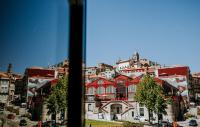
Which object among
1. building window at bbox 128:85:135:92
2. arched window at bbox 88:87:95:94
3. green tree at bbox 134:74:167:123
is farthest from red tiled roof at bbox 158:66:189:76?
arched window at bbox 88:87:95:94

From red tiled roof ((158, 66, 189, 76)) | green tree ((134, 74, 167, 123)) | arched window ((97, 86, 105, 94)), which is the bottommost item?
green tree ((134, 74, 167, 123))

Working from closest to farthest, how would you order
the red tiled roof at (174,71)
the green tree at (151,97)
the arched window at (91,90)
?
1. the green tree at (151,97)
2. the red tiled roof at (174,71)
3. the arched window at (91,90)

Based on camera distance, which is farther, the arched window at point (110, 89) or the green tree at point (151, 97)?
the arched window at point (110, 89)

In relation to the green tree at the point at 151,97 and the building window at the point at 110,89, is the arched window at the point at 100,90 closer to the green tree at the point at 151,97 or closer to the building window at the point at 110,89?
the building window at the point at 110,89

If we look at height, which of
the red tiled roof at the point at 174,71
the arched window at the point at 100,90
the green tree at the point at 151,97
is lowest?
the green tree at the point at 151,97

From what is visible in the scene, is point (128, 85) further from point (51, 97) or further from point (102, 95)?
point (51, 97)

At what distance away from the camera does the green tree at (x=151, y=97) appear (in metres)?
14.7

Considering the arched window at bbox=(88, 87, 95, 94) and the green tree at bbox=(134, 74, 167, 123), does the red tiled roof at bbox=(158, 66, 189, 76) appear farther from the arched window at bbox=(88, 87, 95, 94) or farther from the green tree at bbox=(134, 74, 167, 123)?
the arched window at bbox=(88, 87, 95, 94)

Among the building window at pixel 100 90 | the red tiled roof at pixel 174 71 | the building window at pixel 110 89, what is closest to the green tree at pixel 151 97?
the building window at pixel 110 89

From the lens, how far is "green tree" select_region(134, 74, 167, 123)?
14664 millimetres

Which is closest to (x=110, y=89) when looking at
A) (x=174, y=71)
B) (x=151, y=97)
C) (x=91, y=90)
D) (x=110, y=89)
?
(x=110, y=89)

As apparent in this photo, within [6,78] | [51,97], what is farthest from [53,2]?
[51,97]

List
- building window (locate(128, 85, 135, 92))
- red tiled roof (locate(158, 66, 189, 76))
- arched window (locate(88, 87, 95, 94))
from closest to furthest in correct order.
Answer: building window (locate(128, 85, 135, 92))
red tiled roof (locate(158, 66, 189, 76))
arched window (locate(88, 87, 95, 94))

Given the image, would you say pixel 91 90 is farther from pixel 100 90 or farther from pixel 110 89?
pixel 110 89
